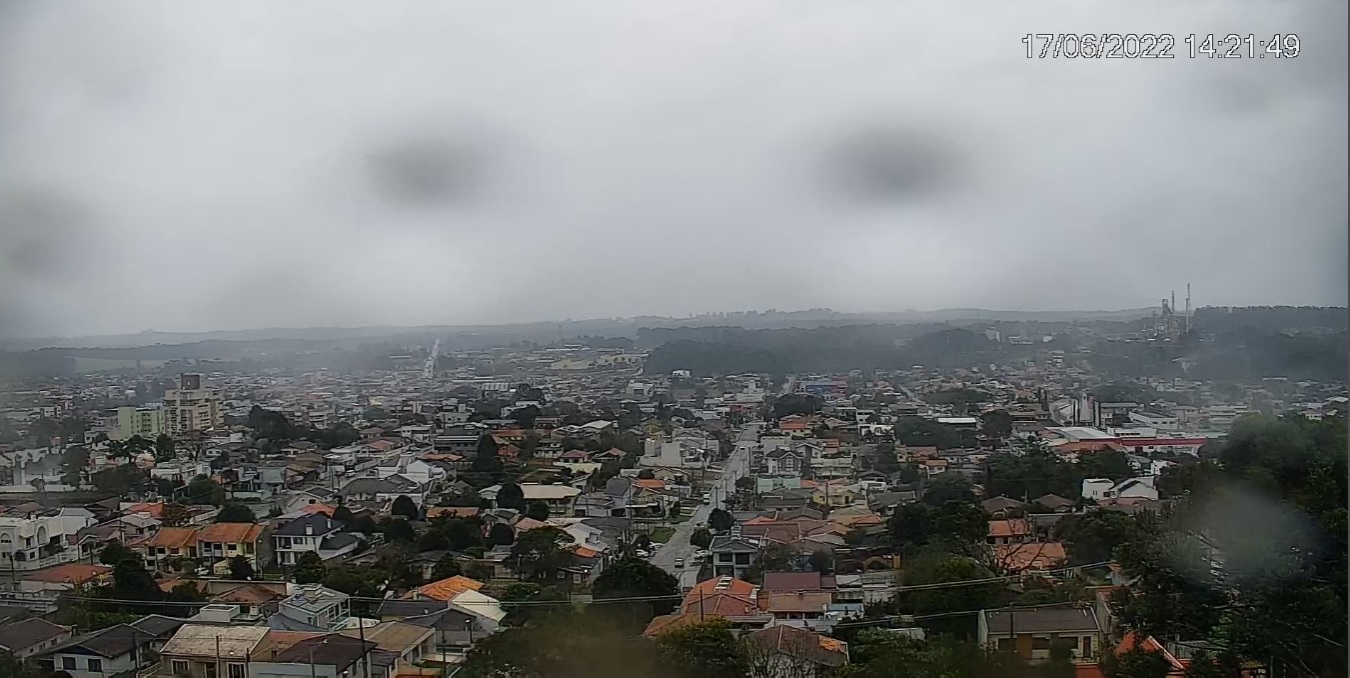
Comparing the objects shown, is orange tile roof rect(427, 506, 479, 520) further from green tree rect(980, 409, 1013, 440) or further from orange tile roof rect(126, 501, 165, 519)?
green tree rect(980, 409, 1013, 440)

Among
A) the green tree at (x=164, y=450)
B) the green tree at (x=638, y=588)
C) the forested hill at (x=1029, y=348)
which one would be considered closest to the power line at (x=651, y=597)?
the green tree at (x=638, y=588)

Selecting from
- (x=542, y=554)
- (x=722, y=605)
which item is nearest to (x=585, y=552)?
(x=542, y=554)

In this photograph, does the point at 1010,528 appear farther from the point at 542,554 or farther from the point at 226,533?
the point at 226,533

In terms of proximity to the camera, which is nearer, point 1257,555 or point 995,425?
point 1257,555

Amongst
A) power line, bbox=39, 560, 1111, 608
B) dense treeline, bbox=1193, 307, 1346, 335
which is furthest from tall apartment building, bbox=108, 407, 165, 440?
dense treeline, bbox=1193, 307, 1346, 335

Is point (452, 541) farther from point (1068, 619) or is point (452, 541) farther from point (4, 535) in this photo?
point (1068, 619)

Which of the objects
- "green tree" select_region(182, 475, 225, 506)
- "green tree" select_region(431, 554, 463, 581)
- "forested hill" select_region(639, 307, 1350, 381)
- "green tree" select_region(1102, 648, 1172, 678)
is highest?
"forested hill" select_region(639, 307, 1350, 381)

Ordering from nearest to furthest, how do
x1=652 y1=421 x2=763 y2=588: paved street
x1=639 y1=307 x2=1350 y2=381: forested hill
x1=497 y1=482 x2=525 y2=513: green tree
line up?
x1=639 y1=307 x2=1350 y2=381: forested hill < x1=652 y1=421 x2=763 y2=588: paved street < x1=497 y1=482 x2=525 y2=513: green tree
